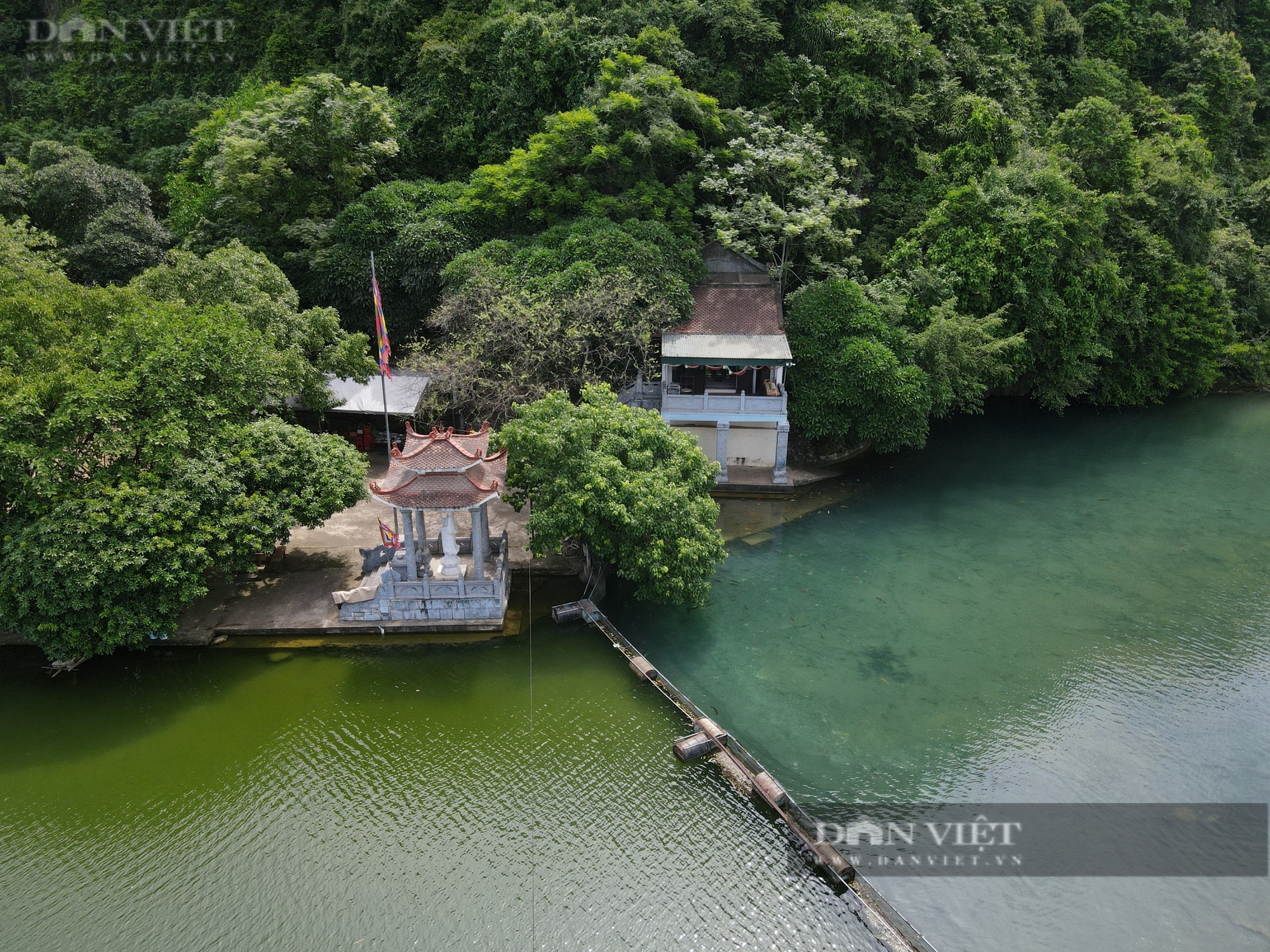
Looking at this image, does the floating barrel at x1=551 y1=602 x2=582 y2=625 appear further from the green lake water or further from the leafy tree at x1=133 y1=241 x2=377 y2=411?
the leafy tree at x1=133 y1=241 x2=377 y2=411

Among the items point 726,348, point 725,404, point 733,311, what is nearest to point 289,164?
point 733,311

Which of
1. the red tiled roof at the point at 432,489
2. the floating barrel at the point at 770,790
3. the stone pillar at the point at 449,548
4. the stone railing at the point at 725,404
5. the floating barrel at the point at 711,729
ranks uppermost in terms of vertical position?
the stone railing at the point at 725,404

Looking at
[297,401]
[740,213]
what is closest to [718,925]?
[297,401]

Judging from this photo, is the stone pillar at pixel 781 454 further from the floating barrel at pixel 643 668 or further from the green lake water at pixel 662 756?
the floating barrel at pixel 643 668

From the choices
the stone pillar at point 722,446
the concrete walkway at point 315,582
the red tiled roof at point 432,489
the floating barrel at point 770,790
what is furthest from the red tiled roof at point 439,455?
the stone pillar at point 722,446

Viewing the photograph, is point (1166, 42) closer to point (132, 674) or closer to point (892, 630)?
point (892, 630)

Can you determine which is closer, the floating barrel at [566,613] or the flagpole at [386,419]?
the flagpole at [386,419]
